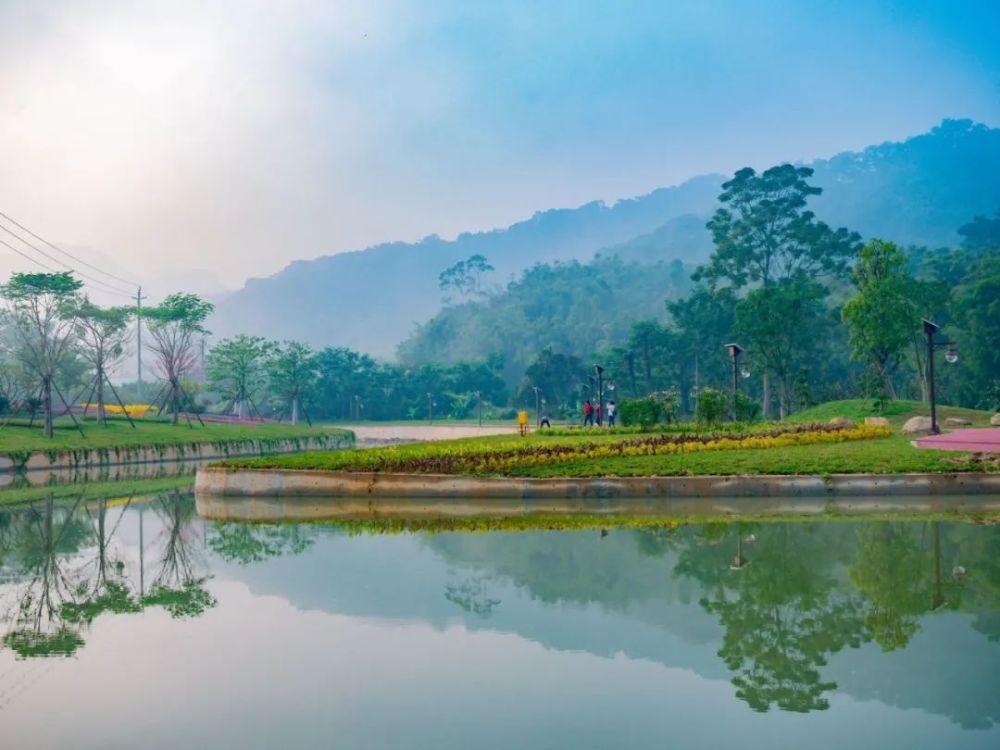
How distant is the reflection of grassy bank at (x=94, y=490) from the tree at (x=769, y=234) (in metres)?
43.9

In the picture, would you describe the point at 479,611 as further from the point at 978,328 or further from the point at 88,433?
the point at 978,328

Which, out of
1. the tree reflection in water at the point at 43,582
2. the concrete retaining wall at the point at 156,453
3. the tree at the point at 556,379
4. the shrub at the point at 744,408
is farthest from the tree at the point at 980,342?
the tree reflection in water at the point at 43,582

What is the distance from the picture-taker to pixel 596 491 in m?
17.5

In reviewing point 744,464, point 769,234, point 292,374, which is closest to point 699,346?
point 769,234

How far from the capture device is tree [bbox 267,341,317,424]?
229 feet

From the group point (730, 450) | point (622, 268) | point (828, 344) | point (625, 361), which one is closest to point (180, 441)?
point (730, 450)

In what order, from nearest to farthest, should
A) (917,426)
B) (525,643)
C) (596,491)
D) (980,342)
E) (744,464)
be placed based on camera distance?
(525,643)
(596,491)
(744,464)
(917,426)
(980,342)

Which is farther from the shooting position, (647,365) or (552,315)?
(552,315)

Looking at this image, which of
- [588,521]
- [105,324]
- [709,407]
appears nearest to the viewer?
[588,521]

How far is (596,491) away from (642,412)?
1243 cm

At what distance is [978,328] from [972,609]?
37969 millimetres

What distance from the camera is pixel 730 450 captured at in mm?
21266

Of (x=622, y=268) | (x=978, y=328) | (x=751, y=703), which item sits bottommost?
(x=751, y=703)

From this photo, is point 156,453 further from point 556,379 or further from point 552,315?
point 552,315
